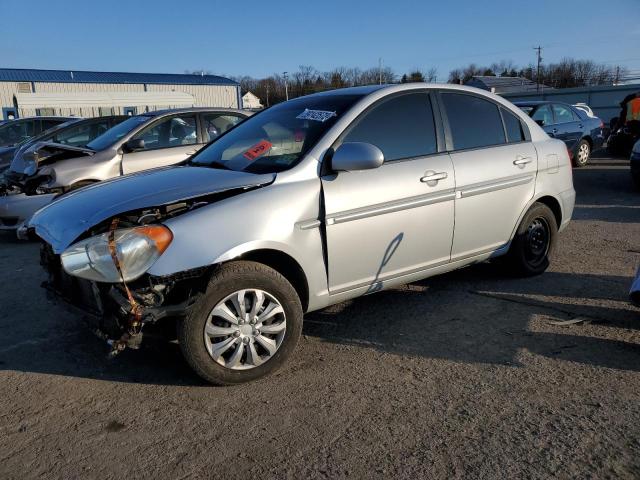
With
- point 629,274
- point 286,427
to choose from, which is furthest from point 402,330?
point 629,274

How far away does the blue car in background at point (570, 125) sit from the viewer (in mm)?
11883

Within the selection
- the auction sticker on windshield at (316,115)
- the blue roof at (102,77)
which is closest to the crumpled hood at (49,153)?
the auction sticker on windshield at (316,115)

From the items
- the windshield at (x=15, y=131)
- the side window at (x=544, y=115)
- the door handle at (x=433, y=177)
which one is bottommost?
the door handle at (x=433, y=177)

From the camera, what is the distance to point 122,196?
3.27 m

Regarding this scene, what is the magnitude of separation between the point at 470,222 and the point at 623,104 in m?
12.0

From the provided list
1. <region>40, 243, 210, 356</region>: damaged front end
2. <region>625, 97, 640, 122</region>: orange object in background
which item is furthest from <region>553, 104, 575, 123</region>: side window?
<region>40, 243, 210, 356</region>: damaged front end

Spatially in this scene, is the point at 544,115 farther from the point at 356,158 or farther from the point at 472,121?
the point at 356,158

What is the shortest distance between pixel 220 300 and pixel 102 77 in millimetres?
50672

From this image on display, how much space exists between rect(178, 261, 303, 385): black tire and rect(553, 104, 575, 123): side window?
11.1m

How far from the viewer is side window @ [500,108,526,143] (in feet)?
15.5

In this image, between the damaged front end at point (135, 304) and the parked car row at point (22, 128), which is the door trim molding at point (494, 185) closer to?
the damaged front end at point (135, 304)

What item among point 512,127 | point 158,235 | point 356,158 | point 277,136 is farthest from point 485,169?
point 158,235

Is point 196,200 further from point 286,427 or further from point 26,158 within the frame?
point 26,158

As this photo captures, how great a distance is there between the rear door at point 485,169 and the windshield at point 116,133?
4.90m
